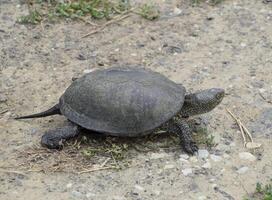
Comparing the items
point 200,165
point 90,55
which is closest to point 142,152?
point 200,165

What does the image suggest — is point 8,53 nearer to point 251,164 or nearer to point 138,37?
point 138,37

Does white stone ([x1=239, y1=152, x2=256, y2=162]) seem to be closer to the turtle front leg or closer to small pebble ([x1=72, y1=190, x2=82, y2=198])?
the turtle front leg

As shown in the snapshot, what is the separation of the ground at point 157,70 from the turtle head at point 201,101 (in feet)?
0.59

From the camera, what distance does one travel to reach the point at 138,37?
17.5 ft

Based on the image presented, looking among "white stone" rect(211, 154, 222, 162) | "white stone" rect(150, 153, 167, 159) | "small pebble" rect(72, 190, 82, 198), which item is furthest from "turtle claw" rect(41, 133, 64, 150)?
"white stone" rect(211, 154, 222, 162)

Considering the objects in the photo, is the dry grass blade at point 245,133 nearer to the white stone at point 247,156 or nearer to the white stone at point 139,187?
the white stone at point 247,156

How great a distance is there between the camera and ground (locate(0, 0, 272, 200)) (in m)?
3.58

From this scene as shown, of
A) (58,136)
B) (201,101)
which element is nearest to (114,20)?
(201,101)

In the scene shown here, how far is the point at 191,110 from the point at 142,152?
0.47 m

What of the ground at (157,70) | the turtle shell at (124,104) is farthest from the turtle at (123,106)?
the ground at (157,70)

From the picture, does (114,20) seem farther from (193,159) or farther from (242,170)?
(242,170)

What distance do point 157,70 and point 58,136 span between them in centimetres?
127

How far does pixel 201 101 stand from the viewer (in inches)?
159

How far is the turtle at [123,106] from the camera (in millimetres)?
3826
